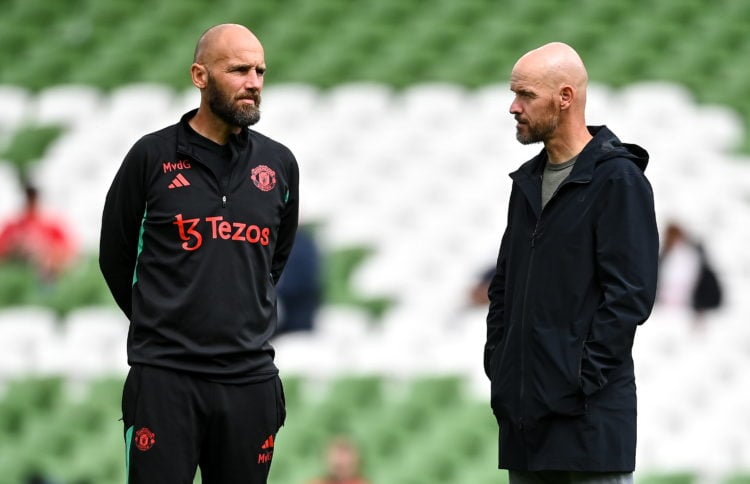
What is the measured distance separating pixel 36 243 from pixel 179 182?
575 cm

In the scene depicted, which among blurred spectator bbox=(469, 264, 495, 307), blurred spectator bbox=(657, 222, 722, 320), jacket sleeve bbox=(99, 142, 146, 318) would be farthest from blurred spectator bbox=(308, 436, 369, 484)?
jacket sleeve bbox=(99, 142, 146, 318)

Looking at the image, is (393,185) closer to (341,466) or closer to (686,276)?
(686,276)

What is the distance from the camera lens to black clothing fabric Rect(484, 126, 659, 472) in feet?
9.80

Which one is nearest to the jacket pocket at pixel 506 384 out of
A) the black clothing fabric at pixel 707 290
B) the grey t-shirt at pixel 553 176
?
the grey t-shirt at pixel 553 176

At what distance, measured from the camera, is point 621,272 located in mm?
2988

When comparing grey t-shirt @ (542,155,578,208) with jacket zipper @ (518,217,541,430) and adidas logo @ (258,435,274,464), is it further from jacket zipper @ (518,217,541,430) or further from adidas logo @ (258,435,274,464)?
adidas logo @ (258,435,274,464)

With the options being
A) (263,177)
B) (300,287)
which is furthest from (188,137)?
(300,287)

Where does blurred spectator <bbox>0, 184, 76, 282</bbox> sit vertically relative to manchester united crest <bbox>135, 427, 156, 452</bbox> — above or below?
above

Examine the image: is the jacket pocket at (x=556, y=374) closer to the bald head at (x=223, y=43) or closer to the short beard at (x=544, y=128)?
the short beard at (x=544, y=128)

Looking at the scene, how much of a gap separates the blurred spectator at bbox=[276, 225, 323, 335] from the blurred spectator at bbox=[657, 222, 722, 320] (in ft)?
6.80

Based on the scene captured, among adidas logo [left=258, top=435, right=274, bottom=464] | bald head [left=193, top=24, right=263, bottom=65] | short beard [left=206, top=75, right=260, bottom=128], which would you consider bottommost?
adidas logo [left=258, top=435, right=274, bottom=464]

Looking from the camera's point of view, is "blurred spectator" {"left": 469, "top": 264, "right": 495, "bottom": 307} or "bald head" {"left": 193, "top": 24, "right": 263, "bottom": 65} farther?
"blurred spectator" {"left": 469, "top": 264, "right": 495, "bottom": 307}

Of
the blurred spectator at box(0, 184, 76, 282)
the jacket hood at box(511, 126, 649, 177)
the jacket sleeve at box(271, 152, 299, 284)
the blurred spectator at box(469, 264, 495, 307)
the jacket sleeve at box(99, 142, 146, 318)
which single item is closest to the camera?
the jacket hood at box(511, 126, 649, 177)

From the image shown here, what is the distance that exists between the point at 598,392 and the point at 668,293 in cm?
556
